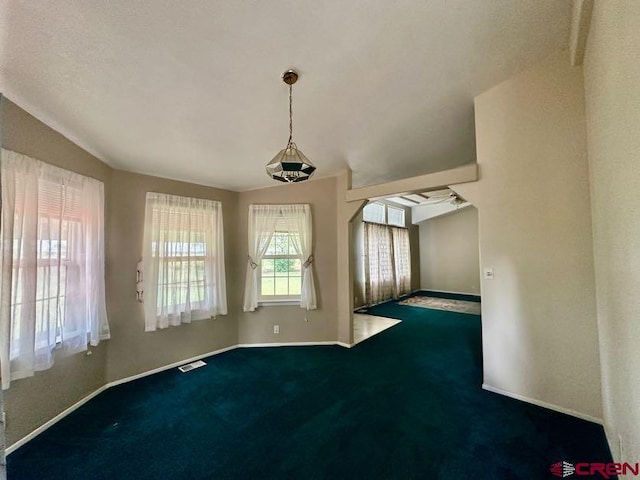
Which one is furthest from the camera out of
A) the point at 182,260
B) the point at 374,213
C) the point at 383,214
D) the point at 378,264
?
the point at 383,214

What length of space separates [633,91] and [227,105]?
2399 millimetres

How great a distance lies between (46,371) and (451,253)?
9161mm

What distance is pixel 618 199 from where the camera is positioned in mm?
1344

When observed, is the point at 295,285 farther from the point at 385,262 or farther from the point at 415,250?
the point at 415,250

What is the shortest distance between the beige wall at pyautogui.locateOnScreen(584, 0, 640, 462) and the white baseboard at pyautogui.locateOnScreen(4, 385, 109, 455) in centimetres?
385

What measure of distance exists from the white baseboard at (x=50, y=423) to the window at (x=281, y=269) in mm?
2153

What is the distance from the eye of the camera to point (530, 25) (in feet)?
6.00

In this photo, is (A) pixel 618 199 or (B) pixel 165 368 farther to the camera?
(B) pixel 165 368

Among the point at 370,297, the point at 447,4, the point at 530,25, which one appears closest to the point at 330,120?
the point at 447,4

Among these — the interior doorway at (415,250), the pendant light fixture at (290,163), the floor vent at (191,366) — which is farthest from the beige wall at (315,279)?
the interior doorway at (415,250)

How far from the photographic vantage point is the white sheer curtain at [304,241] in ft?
12.9

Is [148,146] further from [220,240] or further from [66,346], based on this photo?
[66,346]

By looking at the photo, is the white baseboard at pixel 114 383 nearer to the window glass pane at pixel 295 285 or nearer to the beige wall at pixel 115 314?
the beige wall at pixel 115 314

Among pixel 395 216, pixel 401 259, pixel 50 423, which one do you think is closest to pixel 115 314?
pixel 50 423
